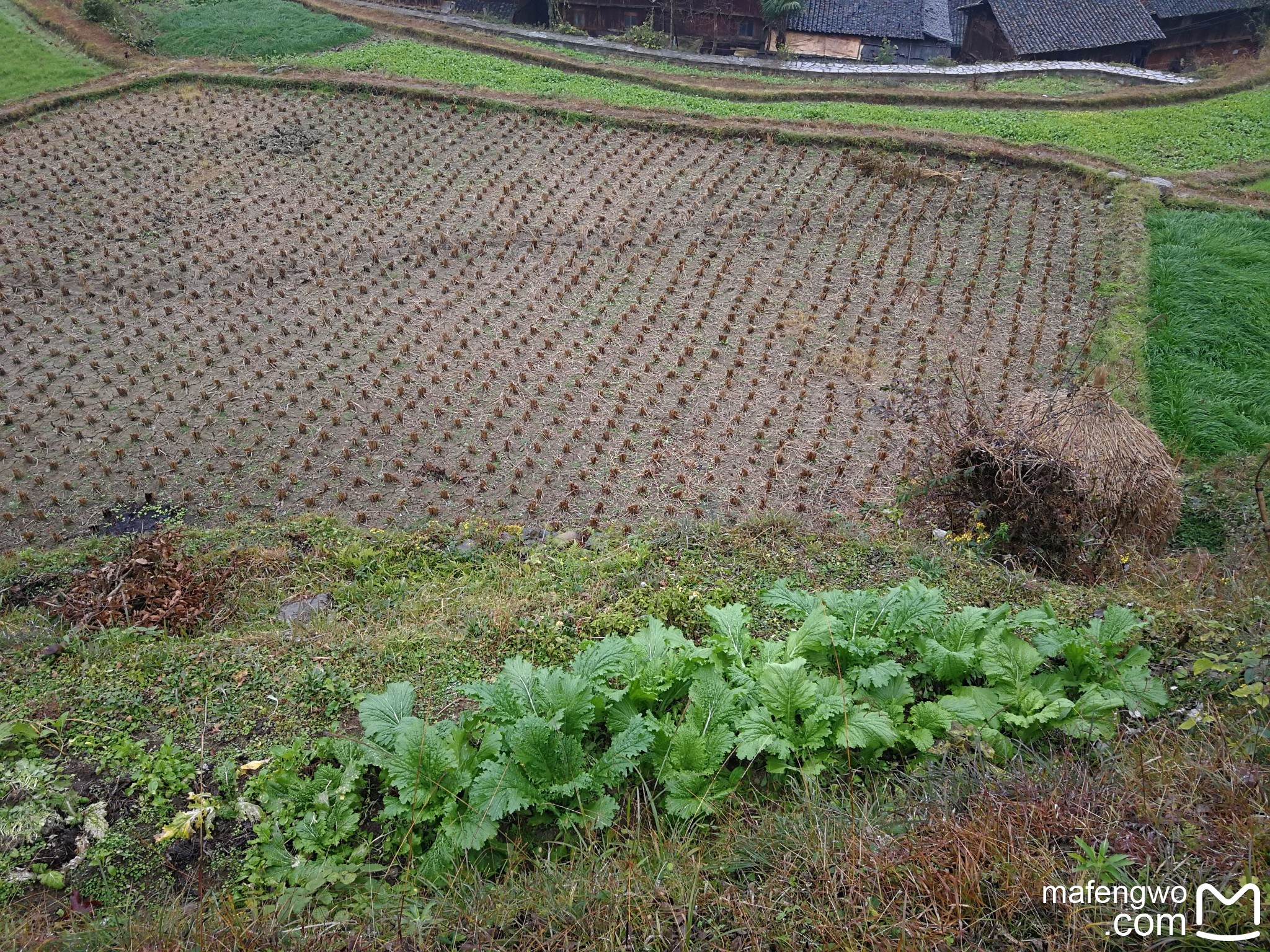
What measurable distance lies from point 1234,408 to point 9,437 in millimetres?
10886

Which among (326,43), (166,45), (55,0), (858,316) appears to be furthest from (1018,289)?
(55,0)

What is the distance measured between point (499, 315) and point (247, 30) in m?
12.5

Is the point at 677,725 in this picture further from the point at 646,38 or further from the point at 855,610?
the point at 646,38

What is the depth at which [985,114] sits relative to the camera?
47.3 ft

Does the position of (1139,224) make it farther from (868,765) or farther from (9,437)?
(9,437)

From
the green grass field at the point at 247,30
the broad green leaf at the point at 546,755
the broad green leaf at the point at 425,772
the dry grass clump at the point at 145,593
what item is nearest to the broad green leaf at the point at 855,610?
the broad green leaf at the point at 546,755

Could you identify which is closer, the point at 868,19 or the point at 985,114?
the point at 985,114

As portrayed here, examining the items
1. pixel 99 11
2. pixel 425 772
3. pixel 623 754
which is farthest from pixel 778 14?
pixel 425 772

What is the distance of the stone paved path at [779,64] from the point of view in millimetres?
18562

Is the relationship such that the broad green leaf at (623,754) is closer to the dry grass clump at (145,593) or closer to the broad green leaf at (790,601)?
the broad green leaf at (790,601)

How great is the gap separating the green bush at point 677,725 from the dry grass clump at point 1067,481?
5.74 ft

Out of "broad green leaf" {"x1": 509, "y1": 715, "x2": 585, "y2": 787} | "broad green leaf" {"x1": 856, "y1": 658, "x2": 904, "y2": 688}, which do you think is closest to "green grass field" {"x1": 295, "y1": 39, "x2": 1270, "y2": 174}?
"broad green leaf" {"x1": 856, "y1": 658, "x2": 904, "y2": 688}

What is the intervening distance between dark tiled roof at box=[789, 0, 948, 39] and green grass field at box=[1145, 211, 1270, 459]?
574 inches

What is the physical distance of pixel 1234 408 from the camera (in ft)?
24.8
